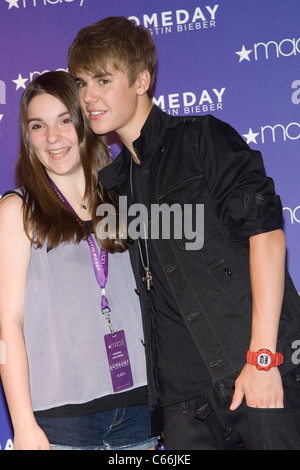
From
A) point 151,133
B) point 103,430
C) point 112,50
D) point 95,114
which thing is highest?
point 112,50

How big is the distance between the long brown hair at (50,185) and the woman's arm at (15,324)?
→ 0.19ft

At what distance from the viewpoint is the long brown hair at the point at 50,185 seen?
101 inches

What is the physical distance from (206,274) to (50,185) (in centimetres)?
84

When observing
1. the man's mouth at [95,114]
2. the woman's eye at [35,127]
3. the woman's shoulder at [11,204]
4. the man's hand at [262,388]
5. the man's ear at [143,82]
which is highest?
the man's ear at [143,82]

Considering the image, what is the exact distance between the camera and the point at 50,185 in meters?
2.72

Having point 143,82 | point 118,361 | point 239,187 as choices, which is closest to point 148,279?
point 118,361

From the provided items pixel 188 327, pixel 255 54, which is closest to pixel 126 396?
pixel 188 327

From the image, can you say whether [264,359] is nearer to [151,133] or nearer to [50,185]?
[151,133]

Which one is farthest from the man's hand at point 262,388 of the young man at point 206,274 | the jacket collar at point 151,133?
the jacket collar at point 151,133

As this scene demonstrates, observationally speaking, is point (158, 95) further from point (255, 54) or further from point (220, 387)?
point (220, 387)

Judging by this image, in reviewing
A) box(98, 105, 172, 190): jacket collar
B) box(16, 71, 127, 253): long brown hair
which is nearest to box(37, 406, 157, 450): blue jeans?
box(16, 71, 127, 253): long brown hair

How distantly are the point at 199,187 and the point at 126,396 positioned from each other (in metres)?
0.89

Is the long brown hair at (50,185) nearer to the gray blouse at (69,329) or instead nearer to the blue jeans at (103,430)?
the gray blouse at (69,329)

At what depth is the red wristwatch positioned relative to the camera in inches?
82.0
